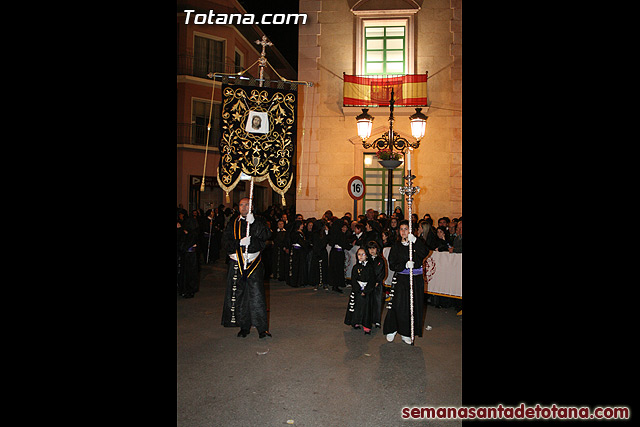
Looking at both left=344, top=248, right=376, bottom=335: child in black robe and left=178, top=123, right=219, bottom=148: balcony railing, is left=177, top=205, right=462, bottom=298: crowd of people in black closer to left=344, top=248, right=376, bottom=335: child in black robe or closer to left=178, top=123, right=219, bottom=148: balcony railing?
left=344, top=248, right=376, bottom=335: child in black robe

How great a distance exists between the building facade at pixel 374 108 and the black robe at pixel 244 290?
319 inches

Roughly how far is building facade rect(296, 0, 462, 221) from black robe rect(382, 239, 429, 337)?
8.18 metres

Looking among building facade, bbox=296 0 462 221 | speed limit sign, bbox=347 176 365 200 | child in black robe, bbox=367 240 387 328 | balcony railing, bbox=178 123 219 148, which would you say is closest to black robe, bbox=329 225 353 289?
speed limit sign, bbox=347 176 365 200

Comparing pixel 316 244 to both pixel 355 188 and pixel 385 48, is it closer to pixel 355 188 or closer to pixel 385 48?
pixel 355 188

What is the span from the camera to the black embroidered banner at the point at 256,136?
22.9 feet

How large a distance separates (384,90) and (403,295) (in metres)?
9.74

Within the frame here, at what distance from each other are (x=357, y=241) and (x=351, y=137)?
5.55m

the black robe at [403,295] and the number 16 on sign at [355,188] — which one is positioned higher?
the number 16 on sign at [355,188]

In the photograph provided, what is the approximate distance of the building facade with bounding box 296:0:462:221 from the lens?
14.9 meters

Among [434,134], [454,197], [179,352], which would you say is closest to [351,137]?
[434,134]

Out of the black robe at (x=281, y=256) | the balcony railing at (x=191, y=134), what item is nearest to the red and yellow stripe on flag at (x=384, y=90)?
the black robe at (x=281, y=256)

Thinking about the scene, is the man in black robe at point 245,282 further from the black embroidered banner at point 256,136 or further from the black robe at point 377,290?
the black robe at point 377,290

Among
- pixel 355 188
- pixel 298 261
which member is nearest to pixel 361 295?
pixel 298 261

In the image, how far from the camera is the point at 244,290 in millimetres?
6883
